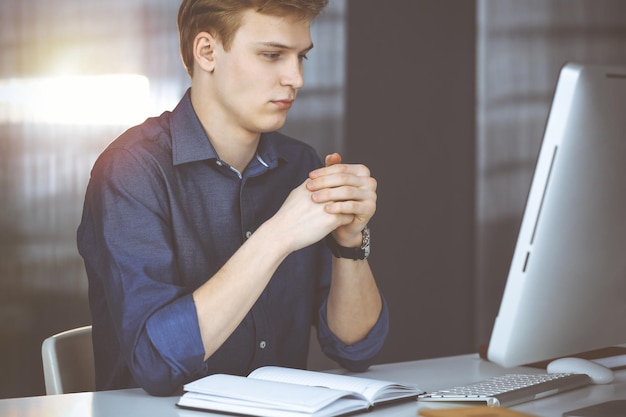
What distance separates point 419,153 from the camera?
4.00 meters

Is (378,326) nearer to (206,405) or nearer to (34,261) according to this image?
(206,405)

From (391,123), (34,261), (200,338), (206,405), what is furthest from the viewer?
(391,123)

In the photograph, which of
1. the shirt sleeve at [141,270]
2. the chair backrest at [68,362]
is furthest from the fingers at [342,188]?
the chair backrest at [68,362]

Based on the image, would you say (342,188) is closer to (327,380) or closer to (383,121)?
(327,380)

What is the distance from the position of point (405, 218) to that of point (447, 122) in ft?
1.68

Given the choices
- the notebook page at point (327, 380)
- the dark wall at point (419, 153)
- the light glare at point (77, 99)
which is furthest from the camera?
the dark wall at point (419, 153)

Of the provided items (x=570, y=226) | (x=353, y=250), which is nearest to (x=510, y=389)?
(x=570, y=226)

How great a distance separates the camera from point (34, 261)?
3.20 meters

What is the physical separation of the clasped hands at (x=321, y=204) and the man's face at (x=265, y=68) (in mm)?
216

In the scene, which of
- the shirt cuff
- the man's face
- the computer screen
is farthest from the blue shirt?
the computer screen

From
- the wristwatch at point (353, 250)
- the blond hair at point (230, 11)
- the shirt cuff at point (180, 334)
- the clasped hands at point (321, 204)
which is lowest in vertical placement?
the shirt cuff at point (180, 334)

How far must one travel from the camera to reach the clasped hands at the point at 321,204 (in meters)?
1.46

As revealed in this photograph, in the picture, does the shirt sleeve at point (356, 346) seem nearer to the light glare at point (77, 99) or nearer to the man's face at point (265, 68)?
the man's face at point (265, 68)

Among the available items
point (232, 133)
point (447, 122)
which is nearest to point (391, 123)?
point (447, 122)
